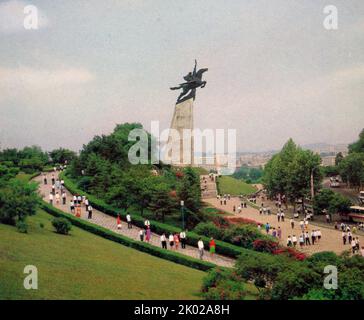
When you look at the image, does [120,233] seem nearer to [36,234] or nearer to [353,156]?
[36,234]

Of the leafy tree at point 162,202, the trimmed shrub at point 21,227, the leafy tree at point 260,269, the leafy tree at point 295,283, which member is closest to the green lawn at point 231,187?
the leafy tree at point 162,202

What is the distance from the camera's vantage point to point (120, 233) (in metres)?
21.1

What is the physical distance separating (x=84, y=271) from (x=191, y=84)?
105 ft

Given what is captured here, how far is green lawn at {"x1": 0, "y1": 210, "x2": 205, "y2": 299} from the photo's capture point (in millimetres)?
11258

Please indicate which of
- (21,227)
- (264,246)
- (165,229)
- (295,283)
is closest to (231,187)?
(165,229)

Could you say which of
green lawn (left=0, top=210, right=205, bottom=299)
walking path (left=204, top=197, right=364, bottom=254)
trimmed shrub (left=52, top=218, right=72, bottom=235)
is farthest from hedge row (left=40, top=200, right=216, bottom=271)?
walking path (left=204, top=197, right=364, bottom=254)

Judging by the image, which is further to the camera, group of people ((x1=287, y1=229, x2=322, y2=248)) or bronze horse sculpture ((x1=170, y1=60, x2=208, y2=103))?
bronze horse sculpture ((x1=170, y1=60, x2=208, y2=103))

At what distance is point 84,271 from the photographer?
42.1ft

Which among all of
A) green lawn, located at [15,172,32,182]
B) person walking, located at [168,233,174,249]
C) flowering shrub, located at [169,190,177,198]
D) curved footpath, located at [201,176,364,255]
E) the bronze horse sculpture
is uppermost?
the bronze horse sculpture

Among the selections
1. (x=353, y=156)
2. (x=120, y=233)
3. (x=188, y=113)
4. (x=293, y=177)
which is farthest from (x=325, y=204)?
(x=353, y=156)

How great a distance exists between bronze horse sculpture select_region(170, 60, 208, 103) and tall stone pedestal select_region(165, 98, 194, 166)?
0.44m

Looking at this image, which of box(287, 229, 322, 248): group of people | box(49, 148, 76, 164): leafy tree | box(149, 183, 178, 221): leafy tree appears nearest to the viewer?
box(287, 229, 322, 248): group of people

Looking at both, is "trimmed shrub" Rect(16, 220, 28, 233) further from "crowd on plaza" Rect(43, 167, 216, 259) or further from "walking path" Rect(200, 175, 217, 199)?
"walking path" Rect(200, 175, 217, 199)
